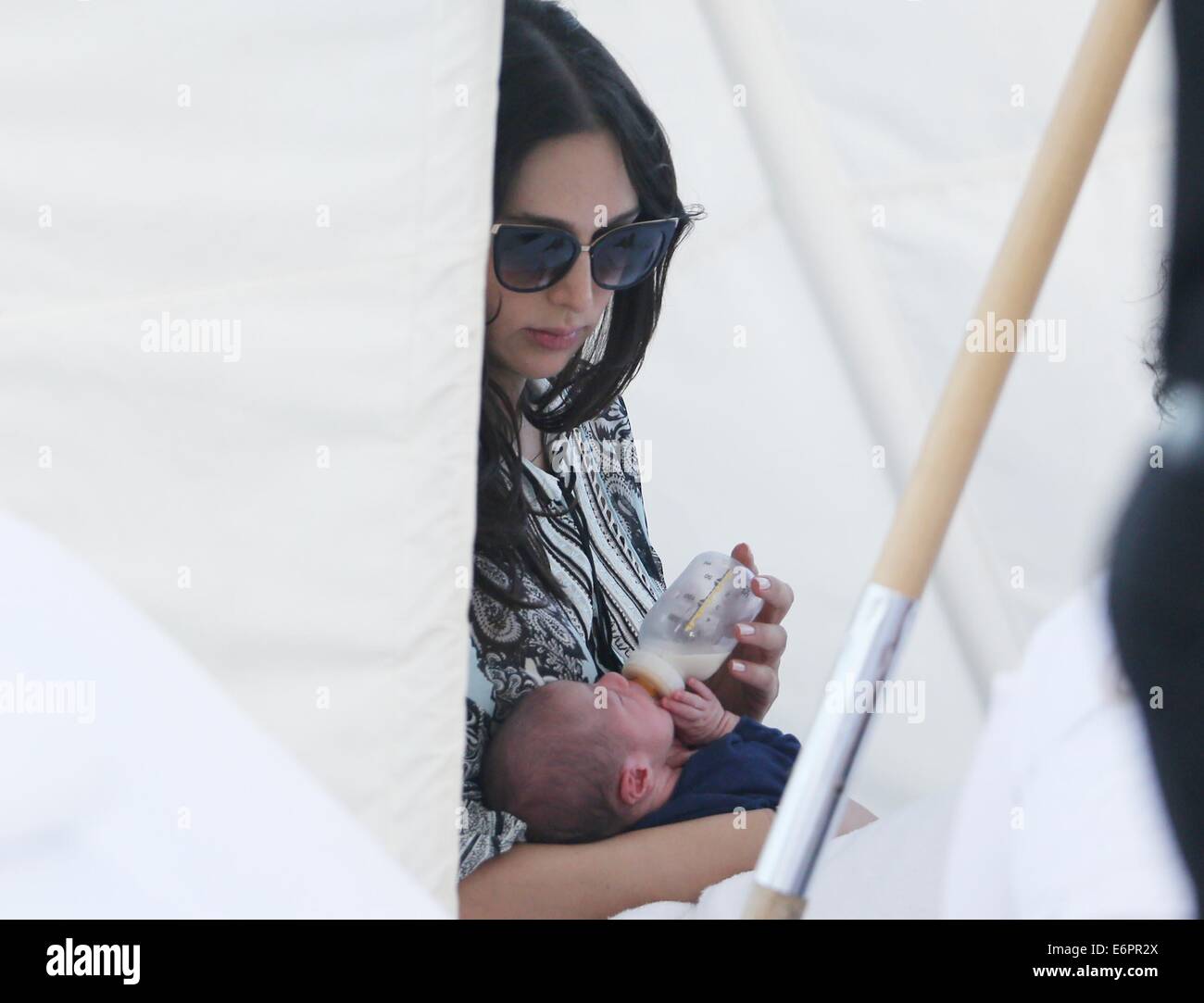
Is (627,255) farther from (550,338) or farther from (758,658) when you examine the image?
(758,658)

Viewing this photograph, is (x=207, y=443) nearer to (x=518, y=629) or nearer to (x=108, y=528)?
(x=108, y=528)

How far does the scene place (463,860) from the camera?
4.04ft

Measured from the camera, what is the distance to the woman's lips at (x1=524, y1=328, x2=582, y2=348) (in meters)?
1.34

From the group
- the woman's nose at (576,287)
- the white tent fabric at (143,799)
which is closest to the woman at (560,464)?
the woman's nose at (576,287)

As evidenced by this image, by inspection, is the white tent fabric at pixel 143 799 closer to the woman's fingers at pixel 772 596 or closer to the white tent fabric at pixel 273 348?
the white tent fabric at pixel 273 348

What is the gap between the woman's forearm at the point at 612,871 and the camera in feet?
4.15

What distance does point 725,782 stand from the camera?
138cm

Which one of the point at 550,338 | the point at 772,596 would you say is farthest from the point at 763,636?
the point at 550,338

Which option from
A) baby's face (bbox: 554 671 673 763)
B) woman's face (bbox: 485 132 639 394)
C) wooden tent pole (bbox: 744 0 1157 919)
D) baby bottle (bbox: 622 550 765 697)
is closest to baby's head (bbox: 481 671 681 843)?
baby's face (bbox: 554 671 673 763)

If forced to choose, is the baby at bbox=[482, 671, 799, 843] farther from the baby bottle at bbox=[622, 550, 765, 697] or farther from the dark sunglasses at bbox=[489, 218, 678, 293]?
the dark sunglasses at bbox=[489, 218, 678, 293]

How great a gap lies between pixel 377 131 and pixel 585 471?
71 centimetres

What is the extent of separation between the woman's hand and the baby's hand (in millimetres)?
65

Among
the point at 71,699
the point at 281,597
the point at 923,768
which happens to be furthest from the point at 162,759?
the point at 923,768

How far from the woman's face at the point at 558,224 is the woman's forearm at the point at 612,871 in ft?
1.54
